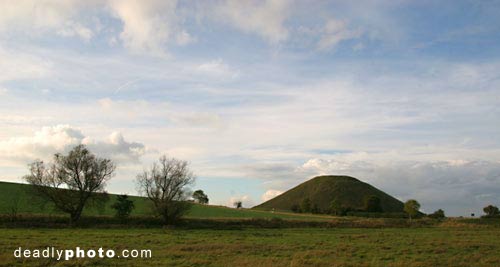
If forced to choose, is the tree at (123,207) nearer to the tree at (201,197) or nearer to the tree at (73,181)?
the tree at (73,181)

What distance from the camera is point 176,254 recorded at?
2422 centimetres

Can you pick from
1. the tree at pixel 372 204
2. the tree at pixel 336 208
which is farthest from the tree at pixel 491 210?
the tree at pixel 336 208

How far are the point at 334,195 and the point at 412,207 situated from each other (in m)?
60.8

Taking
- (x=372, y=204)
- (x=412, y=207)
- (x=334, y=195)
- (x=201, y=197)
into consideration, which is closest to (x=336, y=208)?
(x=372, y=204)

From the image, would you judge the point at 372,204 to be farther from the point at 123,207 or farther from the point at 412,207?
the point at 123,207

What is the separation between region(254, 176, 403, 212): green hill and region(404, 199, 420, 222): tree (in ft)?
140

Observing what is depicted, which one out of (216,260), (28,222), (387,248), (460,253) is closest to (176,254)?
(216,260)

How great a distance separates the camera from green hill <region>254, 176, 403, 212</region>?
16762 cm

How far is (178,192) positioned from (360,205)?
4429 inches

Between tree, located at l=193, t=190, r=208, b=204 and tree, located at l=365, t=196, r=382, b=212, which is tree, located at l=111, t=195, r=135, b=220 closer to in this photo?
tree, located at l=193, t=190, r=208, b=204

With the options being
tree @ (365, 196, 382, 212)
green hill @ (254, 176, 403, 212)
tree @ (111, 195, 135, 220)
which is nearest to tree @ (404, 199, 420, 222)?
tree @ (365, 196, 382, 212)

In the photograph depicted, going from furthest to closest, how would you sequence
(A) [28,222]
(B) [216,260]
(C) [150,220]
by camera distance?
(C) [150,220] < (A) [28,222] < (B) [216,260]

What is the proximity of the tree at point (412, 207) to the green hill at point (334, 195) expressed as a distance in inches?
1679

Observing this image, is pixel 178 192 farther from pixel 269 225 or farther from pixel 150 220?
pixel 269 225
